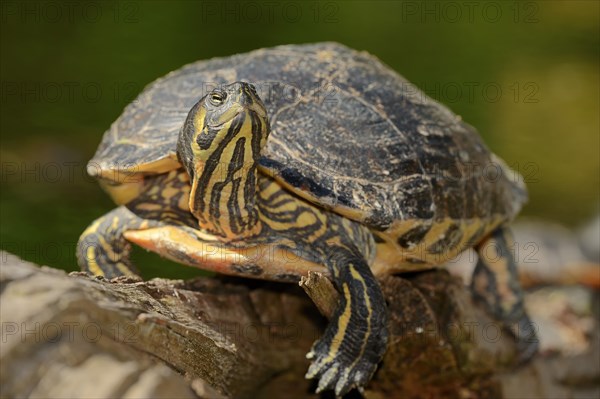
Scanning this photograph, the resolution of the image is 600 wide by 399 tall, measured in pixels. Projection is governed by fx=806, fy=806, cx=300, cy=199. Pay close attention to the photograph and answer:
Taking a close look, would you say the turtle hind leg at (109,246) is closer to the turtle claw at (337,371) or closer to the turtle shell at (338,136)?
the turtle shell at (338,136)

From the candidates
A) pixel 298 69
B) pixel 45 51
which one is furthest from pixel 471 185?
pixel 45 51

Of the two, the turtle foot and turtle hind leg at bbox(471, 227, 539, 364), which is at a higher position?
the turtle foot

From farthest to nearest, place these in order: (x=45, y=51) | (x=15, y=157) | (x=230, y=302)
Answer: (x=45, y=51)
(x=15, y=157)
(x=230, y=302)

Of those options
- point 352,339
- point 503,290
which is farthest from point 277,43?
point 352,339

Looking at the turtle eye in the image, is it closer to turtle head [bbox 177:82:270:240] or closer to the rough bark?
turtle head [bbox 177:82:270:240]

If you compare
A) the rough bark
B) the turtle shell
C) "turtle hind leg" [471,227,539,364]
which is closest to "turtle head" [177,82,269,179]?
the turtle shell

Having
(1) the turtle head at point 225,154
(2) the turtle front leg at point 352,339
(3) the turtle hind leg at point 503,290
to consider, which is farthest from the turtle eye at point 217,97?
(3) the turtle hind leg at point 503,290

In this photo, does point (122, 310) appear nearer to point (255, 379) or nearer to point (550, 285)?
point (255, 379)
